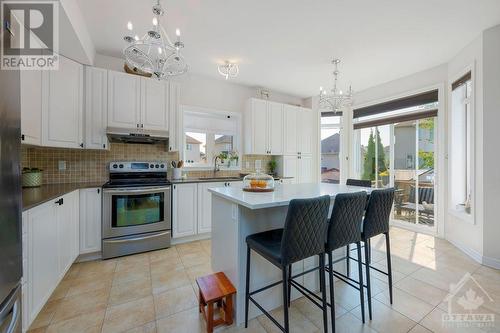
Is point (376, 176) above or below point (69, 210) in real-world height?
above

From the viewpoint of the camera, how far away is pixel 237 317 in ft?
5.52

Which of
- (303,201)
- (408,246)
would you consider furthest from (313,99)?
(303,201)

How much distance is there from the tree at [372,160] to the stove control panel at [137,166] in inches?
160

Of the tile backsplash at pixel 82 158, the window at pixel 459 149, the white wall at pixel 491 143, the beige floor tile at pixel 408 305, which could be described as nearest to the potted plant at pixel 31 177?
the tile backsplash at pixel 82 158

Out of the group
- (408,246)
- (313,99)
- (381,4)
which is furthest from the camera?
(313,99)

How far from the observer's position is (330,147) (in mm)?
5129

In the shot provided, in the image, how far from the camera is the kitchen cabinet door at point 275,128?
4430mm

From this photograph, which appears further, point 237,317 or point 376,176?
point 376,176

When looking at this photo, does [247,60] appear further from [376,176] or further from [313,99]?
[376,176]

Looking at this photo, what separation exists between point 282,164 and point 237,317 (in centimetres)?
329

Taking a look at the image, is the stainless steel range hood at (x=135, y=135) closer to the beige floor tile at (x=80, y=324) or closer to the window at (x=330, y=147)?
the beige floor tile at (x=80, y=324)

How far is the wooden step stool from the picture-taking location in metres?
1.57

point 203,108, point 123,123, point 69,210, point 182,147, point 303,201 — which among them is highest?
point 203,108

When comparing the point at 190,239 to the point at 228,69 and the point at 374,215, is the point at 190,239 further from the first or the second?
the point at 228,69
